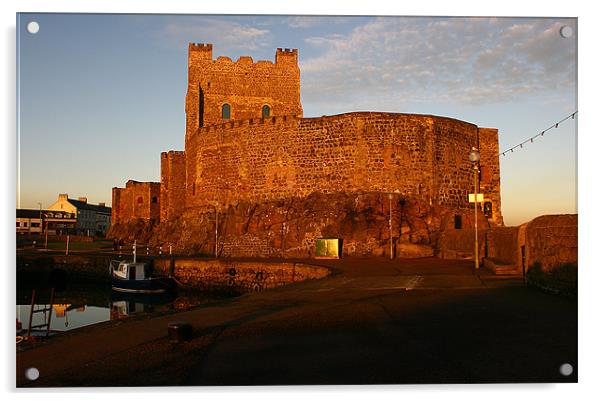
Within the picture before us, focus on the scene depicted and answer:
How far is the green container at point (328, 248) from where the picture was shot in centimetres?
2292

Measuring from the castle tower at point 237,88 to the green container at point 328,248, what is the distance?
19236 millimetres

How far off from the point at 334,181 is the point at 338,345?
20.8 metres

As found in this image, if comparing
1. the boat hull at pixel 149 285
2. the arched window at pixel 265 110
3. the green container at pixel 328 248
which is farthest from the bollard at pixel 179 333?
the arched window at pixel 265 110

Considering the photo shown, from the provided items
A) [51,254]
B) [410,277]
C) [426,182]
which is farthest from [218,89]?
[410,277]

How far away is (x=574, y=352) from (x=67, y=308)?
67.2ft

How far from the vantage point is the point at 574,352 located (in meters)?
5.62

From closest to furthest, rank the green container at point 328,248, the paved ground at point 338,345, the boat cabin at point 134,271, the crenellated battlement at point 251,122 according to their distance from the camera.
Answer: the paved ground at point 338,345, the green container at point 328,248, the boat cabin at point 134,271, the crenellated battlement at point 251,122

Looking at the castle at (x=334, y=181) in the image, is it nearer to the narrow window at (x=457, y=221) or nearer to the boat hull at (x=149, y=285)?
the narrow window at (x=457, y=221)

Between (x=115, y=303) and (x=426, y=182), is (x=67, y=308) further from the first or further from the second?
(x=426, y=182)

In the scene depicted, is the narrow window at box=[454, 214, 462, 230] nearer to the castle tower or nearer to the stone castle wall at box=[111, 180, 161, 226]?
the castle tower

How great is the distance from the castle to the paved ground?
14452mm

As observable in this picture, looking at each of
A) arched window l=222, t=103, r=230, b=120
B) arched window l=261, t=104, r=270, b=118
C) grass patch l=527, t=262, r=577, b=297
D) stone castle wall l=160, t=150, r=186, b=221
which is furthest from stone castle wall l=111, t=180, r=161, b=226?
grass patch l=527, t=262, r=577, b=297

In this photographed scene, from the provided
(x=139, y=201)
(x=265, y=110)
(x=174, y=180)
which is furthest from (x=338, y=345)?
(x=139, y=201)

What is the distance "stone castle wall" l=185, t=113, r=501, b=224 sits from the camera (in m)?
26.2
